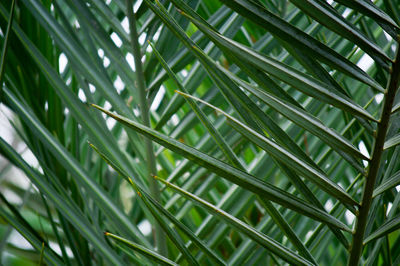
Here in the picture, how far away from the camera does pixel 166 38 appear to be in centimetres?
48

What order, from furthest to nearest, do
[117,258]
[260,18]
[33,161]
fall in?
[33,161]
[117,258]
[260,18]

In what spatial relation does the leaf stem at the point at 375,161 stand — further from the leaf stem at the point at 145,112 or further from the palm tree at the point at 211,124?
the leaf stem at the point at 145,112

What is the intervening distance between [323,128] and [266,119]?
32mm

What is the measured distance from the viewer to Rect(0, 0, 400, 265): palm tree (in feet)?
0.85

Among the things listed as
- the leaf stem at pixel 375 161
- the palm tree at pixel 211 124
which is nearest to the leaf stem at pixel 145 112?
the palm tree at pixel 211 124

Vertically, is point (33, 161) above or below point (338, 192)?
above

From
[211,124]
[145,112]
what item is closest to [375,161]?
[211,124]

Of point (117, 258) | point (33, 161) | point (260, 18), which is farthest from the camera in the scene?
point (33, 161)

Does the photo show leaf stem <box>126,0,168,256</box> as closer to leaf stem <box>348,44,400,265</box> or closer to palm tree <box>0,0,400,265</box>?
palm tree <box>0,0,400,265</box>

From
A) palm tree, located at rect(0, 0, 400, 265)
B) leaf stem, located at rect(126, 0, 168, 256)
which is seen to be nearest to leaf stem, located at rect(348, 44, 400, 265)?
palm tree, located at rect(0, 0, 400, 265)

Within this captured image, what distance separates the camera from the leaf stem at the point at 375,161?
253mm

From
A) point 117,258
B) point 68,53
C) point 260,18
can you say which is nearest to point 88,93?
point 68,53

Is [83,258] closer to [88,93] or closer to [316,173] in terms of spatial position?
[88,93]

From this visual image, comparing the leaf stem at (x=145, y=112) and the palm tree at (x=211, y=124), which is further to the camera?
the leaf stem at (x=145, y=112)
